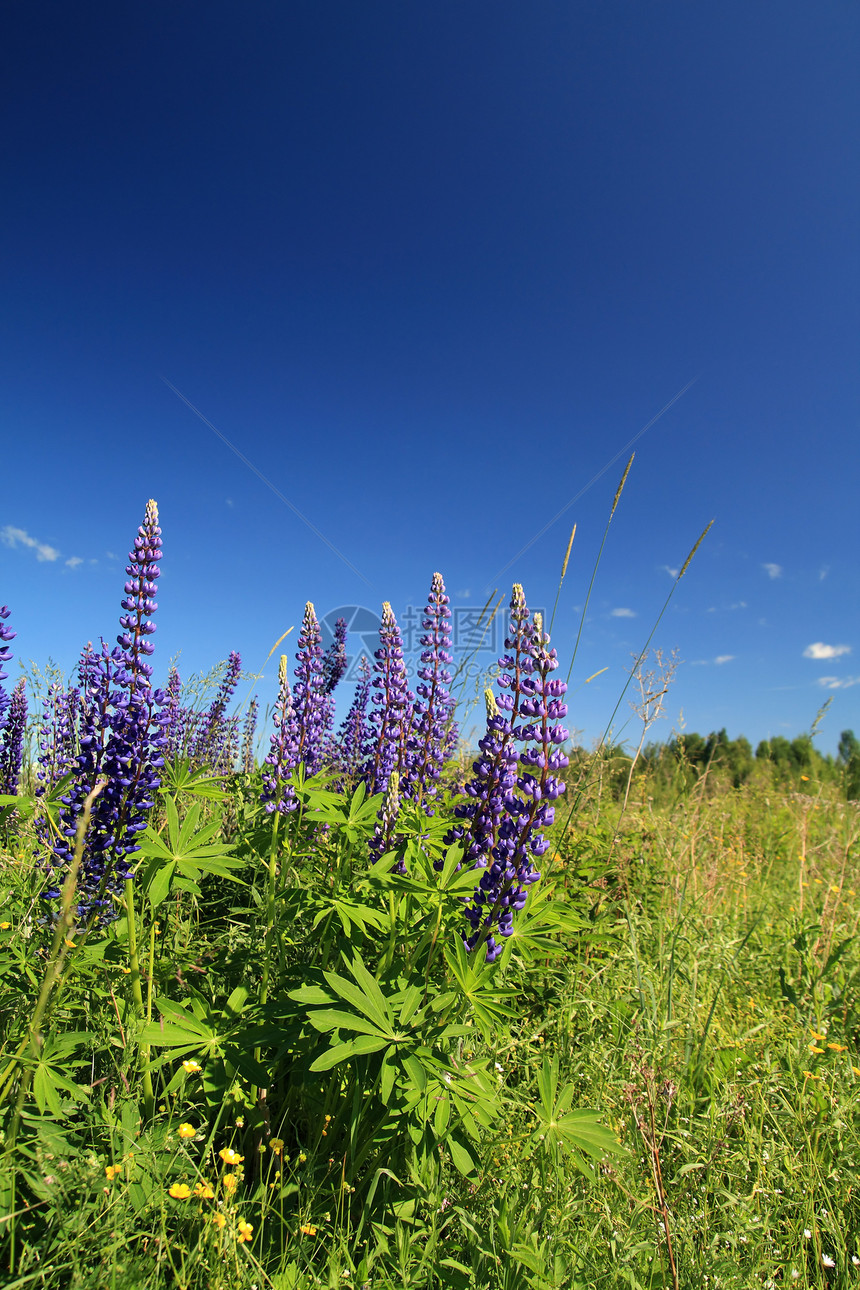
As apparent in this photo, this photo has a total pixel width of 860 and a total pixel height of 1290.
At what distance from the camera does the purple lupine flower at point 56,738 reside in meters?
3.80

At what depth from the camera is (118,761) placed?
8.12 feet

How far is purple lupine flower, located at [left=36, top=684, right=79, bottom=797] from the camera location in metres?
3.80

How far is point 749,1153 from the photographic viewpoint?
239 cm

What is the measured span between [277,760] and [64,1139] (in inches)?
69.8

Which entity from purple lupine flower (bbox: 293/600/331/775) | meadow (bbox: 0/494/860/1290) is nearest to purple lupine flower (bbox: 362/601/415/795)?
meadow (bbox: 0/494/860/1290)

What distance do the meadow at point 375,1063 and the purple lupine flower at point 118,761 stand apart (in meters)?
0.01

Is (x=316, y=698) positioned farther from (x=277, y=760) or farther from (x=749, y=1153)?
(x=749, y=1153)

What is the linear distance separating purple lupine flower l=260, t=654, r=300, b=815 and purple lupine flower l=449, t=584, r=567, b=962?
1.10 metres

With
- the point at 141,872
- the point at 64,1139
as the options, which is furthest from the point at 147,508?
the point at 64,1139

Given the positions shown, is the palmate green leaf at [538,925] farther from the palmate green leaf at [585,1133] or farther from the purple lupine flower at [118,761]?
the purple lupine flower at [118,761]

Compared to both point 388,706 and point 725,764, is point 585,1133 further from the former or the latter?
point 725,764

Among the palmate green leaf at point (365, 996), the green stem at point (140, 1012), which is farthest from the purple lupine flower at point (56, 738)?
the palmate green leaf at point (365, 996)

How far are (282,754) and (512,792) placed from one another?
1.54 metres

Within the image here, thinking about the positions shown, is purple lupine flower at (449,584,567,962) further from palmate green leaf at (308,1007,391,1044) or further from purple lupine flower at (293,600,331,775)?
purple lupine flower at (293,600,331,775)
